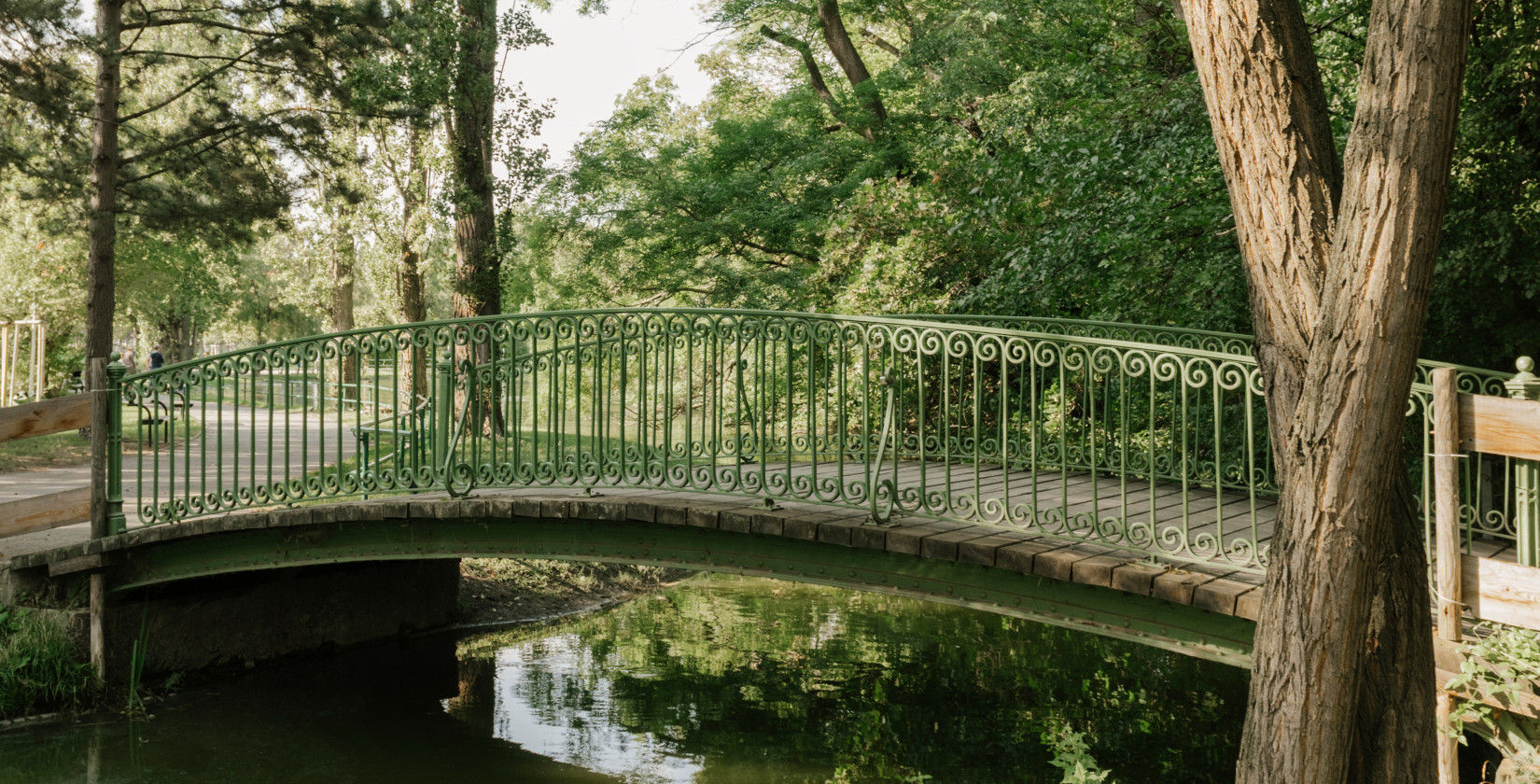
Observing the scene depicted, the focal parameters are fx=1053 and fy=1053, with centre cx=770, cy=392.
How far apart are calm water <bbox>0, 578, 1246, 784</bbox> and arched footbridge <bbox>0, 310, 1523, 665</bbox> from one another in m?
1.40

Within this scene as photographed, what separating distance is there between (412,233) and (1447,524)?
658 inches

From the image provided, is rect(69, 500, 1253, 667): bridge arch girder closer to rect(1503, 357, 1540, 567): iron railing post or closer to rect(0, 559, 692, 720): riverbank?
rect(0, 559, 692, 720): riverbank

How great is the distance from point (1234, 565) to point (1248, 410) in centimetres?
81

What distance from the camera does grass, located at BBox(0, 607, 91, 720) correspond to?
7.71m

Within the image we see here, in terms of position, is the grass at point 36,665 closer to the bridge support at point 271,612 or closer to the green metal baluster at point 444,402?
the bridge support at point 271,612

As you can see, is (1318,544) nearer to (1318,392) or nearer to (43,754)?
(1318,392)

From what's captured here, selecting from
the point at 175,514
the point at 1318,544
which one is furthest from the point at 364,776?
the point at 1318,544

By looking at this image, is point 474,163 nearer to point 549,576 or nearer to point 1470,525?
point 549,576

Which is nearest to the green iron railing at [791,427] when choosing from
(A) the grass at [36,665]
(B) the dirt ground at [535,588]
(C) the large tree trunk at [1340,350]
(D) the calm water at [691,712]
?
(C) the large tree trunk at [1340,350]

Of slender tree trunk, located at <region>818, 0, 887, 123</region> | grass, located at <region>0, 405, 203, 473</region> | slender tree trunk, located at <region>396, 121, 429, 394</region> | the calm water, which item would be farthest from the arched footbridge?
slender tree trunk, located at <region>818, 0, 887, 123</region>

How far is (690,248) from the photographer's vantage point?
18.1 metres

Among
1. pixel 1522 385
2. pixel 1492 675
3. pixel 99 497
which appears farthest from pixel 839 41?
pixel 1492 675

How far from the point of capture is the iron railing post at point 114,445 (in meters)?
8.06

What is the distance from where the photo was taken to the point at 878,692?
883 cm
